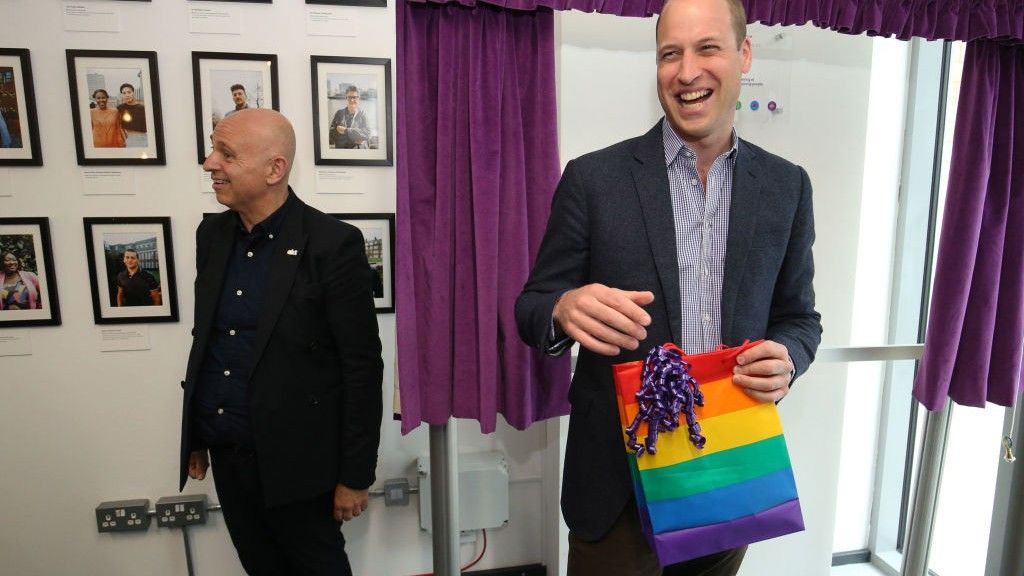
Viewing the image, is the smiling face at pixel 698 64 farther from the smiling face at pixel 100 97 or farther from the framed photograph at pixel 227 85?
the smiling face at pixel 100 97

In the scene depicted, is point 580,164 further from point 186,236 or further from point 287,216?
point 186,236

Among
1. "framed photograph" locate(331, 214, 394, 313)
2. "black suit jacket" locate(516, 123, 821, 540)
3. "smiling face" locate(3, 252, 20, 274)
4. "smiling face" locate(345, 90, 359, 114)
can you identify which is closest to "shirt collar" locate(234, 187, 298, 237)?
"framed photograph" locate(331, 214, 394, 313)

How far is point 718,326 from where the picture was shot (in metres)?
1.12

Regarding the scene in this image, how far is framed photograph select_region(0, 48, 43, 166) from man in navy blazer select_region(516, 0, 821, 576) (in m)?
1.88

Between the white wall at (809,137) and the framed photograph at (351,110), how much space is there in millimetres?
653

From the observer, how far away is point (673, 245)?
1077mm

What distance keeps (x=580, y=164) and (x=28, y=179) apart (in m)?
1.96

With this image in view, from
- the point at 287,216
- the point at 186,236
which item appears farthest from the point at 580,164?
the point at 186,236

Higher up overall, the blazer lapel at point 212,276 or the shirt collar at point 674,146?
the shirt collar at point 674,146

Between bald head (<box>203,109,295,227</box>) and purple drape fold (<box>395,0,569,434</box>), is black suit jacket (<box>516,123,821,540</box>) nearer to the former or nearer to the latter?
purple drape fold (<box>395,0,569,434</box>)

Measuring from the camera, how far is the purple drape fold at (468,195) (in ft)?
5.25

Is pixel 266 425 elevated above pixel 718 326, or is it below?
below

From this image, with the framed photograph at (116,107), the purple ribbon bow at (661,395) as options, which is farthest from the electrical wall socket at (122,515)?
the purple ribbon bow at (661,395)

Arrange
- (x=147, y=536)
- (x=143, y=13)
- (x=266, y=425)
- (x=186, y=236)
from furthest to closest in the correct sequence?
(x=147, y=536) → (x=186, y=236) → (x=143, y=13) → (x=266, y=425)
